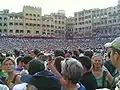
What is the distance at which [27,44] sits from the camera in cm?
7606

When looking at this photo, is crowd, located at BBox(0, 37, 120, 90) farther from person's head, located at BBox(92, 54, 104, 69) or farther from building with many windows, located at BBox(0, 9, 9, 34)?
building with many windows, located at BBox(0, 9, 9, 34)

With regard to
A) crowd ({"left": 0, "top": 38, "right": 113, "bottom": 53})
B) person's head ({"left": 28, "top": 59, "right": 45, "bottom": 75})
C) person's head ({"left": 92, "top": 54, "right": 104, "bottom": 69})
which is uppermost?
person's head ({"left": 28, "top": 59, "right": 45, "bottom": 75})

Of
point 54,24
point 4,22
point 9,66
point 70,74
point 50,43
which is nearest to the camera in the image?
point 70,74

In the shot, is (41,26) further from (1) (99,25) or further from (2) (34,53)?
(2) (34,53)

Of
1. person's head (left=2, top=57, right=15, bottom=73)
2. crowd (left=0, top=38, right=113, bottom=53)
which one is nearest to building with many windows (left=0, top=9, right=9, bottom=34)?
crowd (left=0, top=38, right=113, bottom=53)

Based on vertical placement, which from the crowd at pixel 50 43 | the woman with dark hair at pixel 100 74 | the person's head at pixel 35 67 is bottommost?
the crowd at pixel 50 43

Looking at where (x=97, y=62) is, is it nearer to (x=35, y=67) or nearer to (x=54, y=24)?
Result: (x=35, y=67)

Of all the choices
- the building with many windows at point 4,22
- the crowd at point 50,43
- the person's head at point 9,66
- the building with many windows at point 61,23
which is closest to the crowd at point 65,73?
the person's head at point 9,66

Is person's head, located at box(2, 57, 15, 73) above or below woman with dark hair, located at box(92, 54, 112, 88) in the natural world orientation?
above

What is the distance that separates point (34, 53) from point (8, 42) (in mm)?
65815

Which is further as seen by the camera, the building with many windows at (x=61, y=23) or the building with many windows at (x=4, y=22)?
the building with many windows at (x=61, y=23)

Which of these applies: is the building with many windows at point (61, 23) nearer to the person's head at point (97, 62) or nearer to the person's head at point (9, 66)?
the person's head at point (97, 62)

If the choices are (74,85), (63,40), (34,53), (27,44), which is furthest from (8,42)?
(74,85)

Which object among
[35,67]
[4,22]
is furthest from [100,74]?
[4,22]
